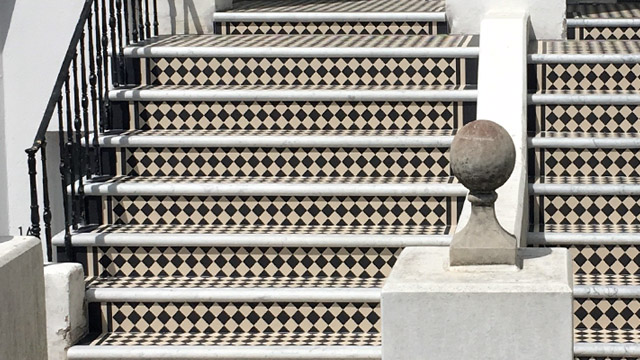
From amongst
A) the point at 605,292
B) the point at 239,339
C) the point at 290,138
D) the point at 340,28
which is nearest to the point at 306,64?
the point at 290,138

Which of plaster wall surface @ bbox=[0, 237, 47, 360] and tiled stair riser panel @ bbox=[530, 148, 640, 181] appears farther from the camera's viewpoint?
tiled stair riser panel @ bbox=[530, 148, 640, 181]

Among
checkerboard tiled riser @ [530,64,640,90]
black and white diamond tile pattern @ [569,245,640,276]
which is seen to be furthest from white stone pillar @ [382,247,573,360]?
checkerboard tiled riser @ [530,64,640,90]

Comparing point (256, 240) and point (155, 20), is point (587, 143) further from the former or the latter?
point (155, 20)

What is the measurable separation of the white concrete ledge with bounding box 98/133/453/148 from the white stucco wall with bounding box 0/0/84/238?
2386 millimetres

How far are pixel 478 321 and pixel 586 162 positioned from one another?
2.70 metres

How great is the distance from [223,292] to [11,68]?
143 inches

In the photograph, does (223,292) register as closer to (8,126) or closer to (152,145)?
(152,145)

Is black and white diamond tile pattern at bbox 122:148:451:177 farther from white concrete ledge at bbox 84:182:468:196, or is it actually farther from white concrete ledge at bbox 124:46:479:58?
white concrete ledge at bbox 124:46:479:58

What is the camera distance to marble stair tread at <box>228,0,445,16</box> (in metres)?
8.66

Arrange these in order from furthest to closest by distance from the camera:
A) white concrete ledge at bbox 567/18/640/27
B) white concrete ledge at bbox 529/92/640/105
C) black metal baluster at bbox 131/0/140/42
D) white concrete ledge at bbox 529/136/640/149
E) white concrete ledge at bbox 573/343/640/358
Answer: white concrete ledge at bbox 567/18/640/27
black metal baluster at bbox 131/0/140/42
white concrete ledge at bbox 529/92/640/105
white concrete ledge at bbox 529/136/640/149
white concrete ledge at bbox 573/343/640/358

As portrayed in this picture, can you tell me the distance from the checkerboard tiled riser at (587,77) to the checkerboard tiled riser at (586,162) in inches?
21.2

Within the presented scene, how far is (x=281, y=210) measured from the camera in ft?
22.0

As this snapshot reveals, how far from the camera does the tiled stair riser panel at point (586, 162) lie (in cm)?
684

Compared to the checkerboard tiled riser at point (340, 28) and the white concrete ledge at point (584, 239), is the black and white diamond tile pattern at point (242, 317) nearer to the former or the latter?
the white concrete ledge at point (584, 239)
